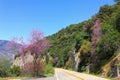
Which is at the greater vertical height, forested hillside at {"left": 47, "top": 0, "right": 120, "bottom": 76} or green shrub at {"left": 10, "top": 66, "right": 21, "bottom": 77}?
forested hillside at {"left": 47, "top": 0, "right": 120, "bottom": 76}

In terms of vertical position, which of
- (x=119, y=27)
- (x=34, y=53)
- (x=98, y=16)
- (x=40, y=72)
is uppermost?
(x=98, y=16)

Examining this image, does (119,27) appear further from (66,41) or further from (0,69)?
(66,41)

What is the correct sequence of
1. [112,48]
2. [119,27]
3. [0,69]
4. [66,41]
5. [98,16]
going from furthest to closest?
[66,41] < [98,16] < [119,27] < [112,48] < [0,69]

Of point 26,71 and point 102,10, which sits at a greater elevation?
point 102,10

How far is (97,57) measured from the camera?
160ft

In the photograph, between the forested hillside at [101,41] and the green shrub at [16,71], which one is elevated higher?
the forested hillside at [101,41]

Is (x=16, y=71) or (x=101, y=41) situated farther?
(x=101, y=41)

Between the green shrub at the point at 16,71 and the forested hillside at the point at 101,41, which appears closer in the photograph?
the green shrub at the point at 16,71

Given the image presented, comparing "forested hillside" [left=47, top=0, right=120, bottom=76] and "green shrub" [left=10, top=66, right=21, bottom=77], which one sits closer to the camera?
"green shrub" [left=10, top=66, right=21, bottom=77]

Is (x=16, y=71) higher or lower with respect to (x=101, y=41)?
lower

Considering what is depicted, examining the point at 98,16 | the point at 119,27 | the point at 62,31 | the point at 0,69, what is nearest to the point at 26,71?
the point at 0,69

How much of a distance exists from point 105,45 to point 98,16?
84.3 feet

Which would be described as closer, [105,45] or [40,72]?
[40,72]

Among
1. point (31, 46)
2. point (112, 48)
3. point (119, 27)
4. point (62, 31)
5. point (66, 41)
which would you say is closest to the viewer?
point (31, 46)
